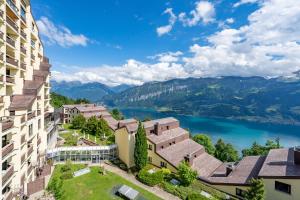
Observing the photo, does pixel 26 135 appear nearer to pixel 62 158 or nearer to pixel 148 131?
pixel 62 158

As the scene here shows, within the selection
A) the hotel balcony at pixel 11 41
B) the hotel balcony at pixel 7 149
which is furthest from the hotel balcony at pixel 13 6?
the hotel balcony at pixel 7 149

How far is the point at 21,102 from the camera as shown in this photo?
29.1 meters

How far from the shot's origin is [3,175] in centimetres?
2250

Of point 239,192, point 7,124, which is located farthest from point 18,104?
point 239,192

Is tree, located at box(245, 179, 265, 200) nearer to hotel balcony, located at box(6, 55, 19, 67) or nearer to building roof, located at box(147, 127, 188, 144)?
building roof, located at box(147, 127, 188, 144)

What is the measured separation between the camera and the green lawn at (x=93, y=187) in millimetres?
33169

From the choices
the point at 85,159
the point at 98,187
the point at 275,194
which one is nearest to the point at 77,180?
the point at 98,187

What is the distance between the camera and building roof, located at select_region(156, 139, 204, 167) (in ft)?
154

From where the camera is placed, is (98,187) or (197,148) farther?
(197,148)

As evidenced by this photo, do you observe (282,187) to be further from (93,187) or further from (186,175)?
(93,187)

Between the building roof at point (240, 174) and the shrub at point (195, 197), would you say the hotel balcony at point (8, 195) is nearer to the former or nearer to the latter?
the shrub at point (195, 197)

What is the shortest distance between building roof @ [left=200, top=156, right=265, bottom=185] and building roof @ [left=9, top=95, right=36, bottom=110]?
34665 mm

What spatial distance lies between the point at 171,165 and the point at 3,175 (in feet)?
103

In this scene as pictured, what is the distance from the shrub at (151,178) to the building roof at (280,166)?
703 inches
